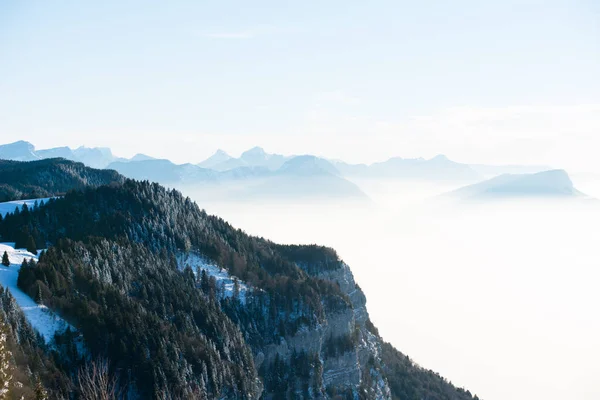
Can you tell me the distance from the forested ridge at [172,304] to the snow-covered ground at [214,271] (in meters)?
1.09

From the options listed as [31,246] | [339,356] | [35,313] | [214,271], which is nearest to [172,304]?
[214,271]

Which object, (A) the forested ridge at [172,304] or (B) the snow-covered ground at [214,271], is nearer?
(A) the forested ridge at [172,304]

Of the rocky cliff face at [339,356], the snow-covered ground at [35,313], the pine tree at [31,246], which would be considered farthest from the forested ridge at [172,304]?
the snow-covered ground at [35,313]

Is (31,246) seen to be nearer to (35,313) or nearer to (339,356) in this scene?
(35,313)

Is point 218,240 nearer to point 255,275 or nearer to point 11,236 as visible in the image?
point 255,275

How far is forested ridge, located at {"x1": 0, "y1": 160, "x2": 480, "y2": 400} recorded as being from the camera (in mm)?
72562

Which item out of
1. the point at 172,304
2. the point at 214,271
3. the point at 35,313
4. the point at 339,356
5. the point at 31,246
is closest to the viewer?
the point at 35,313

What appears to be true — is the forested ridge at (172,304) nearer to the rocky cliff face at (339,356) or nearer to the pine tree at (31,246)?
the pine tree at (31,246)

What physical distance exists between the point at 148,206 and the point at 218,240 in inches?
885

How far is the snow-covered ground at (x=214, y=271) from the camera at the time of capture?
376 ft

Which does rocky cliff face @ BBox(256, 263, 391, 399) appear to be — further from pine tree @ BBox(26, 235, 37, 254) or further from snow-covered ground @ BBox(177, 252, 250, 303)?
pine tree @ BBox(26, 235, 37, 254)

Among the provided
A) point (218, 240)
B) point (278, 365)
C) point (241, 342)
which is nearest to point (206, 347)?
point (241, 342)

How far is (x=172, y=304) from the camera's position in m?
95.9

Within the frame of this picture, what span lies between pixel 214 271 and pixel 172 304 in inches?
1023
